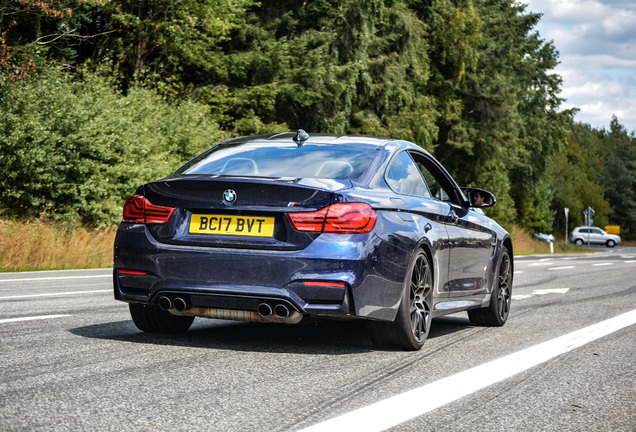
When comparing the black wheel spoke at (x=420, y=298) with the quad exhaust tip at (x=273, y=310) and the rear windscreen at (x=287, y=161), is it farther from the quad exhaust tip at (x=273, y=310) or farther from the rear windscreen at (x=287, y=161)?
the quad exhaust tip at (x=273, y=310)

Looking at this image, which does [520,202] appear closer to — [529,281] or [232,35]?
[232,35]

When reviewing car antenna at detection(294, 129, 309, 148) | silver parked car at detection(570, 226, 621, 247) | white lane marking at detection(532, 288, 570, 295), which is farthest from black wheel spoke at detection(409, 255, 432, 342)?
silver parked car at detection(570, 226, 621, 247)

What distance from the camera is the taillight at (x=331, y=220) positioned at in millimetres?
5254

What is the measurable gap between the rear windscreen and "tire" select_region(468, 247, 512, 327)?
2.46m

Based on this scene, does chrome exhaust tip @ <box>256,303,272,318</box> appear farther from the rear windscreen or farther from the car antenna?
the car antenna

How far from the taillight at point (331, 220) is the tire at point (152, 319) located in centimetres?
154

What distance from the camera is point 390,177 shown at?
6.04 metres

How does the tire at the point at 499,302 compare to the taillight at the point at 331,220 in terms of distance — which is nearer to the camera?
the taillight at the point at 331,220

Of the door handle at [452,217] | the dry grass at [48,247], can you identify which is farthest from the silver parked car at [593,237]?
the door handle at [452,217]

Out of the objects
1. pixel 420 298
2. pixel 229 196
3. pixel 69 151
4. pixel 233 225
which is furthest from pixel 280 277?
pixel 69 151

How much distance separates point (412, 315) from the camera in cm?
590

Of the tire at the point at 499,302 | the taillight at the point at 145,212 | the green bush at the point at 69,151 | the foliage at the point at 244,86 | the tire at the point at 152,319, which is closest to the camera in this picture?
the taillight at the point at 145,212

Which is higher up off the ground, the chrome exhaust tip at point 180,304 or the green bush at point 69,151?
the green bush at point 69,151

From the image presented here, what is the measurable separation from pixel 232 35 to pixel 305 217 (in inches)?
1083
